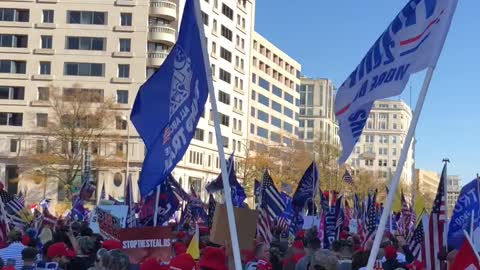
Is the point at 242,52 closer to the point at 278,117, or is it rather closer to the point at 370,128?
the point at 278,117

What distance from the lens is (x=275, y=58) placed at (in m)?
105

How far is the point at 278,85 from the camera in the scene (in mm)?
105562

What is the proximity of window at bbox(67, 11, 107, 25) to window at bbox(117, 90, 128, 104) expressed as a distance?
20.3 ft

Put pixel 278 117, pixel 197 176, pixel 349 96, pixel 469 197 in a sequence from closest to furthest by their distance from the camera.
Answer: pixel 349 96
pixel 469 197
pixel 197 176
pixel 278 117

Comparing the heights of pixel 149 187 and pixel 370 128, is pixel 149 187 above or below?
below

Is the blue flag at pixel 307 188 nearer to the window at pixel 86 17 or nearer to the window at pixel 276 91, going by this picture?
the window at pixel 86 17

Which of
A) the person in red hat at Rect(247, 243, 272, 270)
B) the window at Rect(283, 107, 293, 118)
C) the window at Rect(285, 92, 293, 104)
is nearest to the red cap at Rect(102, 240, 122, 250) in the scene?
the person in red hat at Rect(247, 243, 272, 270)

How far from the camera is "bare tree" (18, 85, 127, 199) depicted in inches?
2293

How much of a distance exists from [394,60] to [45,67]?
65.5m

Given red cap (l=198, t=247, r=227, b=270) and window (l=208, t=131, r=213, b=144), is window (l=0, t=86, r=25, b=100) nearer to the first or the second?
window (l=208, t=131, r=213, b=144)

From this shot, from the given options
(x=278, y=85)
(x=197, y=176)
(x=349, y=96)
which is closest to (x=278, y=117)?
(x=278, y=85)

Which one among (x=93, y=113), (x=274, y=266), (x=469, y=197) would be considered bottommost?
(x=274, y=266)

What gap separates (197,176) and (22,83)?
1860cm

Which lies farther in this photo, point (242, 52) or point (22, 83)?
point (242, 52)
